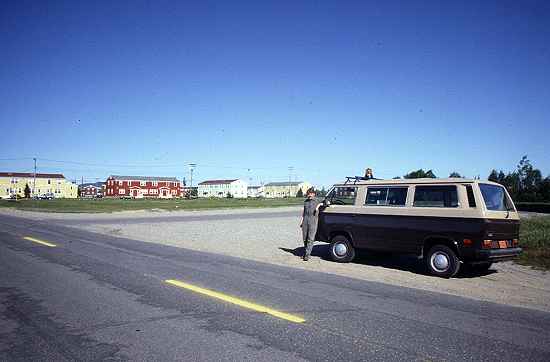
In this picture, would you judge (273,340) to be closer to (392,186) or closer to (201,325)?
(201,325)

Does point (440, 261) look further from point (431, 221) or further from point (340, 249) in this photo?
point (340, 249)

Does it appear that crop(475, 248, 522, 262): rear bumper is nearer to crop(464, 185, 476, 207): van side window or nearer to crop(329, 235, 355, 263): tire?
crop(464, 185, 476, 207): van side window

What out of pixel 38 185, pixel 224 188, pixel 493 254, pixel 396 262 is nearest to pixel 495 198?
pixel 493 254

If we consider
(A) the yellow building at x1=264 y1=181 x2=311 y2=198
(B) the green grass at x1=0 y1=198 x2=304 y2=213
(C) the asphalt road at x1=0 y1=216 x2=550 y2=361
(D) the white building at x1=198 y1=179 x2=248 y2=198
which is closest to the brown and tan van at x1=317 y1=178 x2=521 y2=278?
(C) the asphalt road at x1=0 y1=216 x2=550 y2=361

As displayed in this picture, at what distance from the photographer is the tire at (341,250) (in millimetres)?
10195

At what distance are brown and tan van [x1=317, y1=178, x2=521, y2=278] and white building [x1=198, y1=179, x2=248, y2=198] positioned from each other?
149 m

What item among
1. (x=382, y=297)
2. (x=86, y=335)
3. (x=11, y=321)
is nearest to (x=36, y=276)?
(x=11, y=321)

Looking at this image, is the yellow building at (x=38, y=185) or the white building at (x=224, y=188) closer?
the yellow building at (x=38, y=185)

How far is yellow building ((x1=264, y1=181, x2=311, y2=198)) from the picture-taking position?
183 meters

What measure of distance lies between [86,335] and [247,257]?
22.3 feet

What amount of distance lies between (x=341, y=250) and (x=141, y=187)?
126119 millimetres

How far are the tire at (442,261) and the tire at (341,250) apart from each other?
2.03m

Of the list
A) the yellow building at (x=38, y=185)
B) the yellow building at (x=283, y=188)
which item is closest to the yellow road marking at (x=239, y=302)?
the yellow building at (x=38, y=185)

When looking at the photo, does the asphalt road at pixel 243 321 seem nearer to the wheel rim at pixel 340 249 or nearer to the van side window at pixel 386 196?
the wheel rim at pixel 340 249
